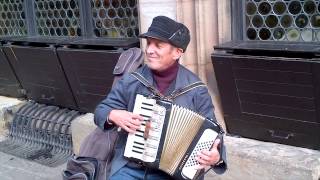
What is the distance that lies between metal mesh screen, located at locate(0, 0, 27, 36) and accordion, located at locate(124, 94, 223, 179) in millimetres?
3978

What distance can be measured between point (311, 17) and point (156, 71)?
1434 millimetres

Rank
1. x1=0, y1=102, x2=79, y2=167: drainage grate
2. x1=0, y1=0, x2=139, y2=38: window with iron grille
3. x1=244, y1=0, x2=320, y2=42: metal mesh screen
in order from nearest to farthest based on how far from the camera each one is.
Answer: x1=244, y1=0, x2=320, y2=42: metal mesh screen
x1=0, y1=0, x2=139, y2=38: window with iron grille
x1=0, y1=102, x2=79, y2=167: drainage grate

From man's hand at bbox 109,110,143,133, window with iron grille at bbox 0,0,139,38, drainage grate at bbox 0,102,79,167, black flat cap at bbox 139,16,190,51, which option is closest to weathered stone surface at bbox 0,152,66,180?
drainage grate at bbox 0,102,79,167

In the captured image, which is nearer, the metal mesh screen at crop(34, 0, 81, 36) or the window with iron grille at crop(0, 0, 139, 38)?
the window with iron grille at crop(0, 0, 139, 38)

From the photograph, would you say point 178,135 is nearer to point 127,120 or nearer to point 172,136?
point 172,136

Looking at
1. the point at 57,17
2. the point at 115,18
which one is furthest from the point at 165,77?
the point at 57,17

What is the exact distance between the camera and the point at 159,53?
3016mm

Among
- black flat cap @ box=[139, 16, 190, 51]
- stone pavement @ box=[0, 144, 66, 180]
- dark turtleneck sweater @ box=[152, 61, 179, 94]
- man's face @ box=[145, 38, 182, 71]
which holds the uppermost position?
black flat cap @ box=[139, 16, 190, 51]

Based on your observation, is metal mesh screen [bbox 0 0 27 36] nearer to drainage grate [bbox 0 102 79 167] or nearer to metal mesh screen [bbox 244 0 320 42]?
drainage grate [bbox 0 102 79 167]

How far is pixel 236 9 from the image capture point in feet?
13.8

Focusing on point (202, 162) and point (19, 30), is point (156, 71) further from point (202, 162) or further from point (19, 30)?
point (19, 30)

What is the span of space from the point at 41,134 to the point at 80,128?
91cm

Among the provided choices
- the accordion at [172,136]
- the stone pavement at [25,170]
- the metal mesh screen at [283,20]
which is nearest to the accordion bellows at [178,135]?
the accordion at [172,136]

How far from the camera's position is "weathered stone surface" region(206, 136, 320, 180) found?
3746mm
